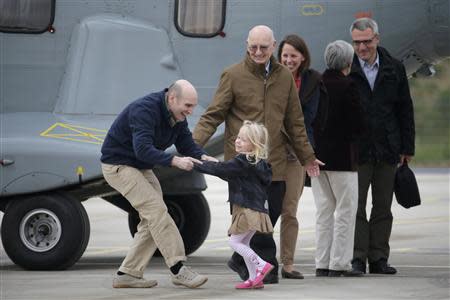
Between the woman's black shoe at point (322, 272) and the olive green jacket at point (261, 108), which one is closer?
the olive green jacket at point (261, 108)

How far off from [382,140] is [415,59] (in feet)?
5.51

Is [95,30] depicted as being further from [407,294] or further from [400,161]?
[407,294]

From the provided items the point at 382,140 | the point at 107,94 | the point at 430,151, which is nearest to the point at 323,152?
the point at 382,140

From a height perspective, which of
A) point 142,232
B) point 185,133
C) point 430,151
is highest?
point 185,133

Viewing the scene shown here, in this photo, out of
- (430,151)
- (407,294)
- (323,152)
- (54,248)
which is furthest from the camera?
(430,151)

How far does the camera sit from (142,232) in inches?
470

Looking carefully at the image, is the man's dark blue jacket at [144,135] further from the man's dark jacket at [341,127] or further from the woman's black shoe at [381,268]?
the woman's black shoe at [381,268]

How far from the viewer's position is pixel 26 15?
14.9m

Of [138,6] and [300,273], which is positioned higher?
[138,6]

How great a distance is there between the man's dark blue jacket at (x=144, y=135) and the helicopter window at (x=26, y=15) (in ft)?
10.8

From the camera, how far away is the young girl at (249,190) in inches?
457

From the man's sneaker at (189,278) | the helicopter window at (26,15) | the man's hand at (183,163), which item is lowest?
the man's sneaker at (189,278)

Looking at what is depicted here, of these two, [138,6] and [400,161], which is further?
[138,6]

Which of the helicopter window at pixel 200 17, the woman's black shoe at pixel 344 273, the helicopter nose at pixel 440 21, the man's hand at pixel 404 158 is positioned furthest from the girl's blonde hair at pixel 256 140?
the helicopter nose at pixel 440 21
